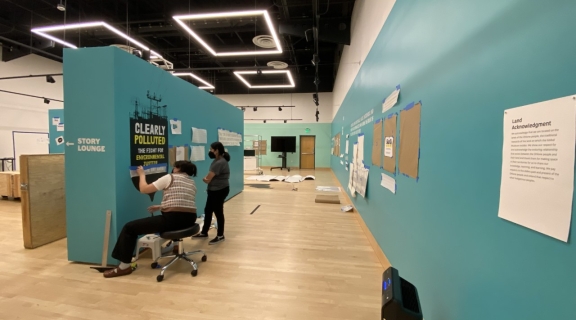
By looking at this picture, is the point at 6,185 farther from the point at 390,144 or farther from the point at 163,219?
the point at 390,144

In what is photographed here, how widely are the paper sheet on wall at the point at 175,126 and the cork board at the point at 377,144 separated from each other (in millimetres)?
3023

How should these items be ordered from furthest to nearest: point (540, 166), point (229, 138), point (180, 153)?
point (229, 138), point (180, 153), point (540, 166)

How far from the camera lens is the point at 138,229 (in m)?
2.52

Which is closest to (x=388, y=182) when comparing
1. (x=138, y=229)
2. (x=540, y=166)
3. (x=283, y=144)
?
(x=540, y=166)

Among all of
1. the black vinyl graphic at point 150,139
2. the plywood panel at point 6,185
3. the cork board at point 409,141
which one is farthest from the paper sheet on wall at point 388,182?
the plywood panel at point 6,185

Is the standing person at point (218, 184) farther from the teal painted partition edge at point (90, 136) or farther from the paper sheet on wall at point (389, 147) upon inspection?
the paper sheet on wall at point (389, 147)

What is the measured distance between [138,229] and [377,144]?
2.99 m

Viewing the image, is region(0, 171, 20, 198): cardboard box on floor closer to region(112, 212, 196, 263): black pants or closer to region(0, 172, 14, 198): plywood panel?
region(0, 172, 14, 198): plywood panel

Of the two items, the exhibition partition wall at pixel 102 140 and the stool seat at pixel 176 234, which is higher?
the exhibition partition wall at pixel 102 140

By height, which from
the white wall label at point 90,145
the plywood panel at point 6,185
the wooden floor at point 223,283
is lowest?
the wooden floor at point 223,283

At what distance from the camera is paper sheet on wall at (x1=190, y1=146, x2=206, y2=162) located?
14.0 feet

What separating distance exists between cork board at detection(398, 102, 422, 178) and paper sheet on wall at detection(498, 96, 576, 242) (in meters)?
0.97

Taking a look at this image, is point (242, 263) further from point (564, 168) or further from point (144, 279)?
point (564, 168)

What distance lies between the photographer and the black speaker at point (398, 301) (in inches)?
46.8
